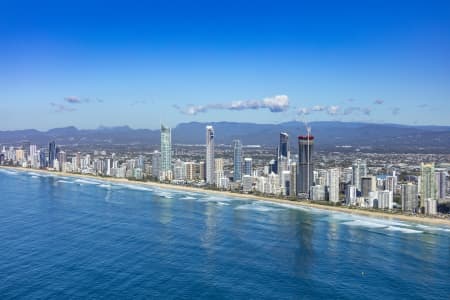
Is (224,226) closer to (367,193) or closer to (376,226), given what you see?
(376,226)

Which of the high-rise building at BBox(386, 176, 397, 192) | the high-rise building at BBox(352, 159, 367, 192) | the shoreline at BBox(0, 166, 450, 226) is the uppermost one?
the high-rise building at BBox(352, 159, 367, 192)

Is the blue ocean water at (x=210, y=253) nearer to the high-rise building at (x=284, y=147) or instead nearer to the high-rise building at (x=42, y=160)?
the high-rise building at (x=284, y=147)

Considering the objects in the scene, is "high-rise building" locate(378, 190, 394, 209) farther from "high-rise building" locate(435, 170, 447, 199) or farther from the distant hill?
the distant hill

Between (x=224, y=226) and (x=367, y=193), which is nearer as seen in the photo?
(x=224, y=226)

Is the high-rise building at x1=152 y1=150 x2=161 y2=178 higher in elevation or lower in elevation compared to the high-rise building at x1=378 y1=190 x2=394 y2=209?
higher

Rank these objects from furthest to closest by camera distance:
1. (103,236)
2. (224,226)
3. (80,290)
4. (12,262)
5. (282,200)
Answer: (282,200), (224,226), (103,236), (12,262), (80,290)

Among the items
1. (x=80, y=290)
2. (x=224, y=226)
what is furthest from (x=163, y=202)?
(x=80, y=290)

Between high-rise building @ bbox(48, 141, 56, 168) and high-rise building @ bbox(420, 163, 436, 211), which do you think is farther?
high-rise building @ bbox(48, 141, 56, 168)

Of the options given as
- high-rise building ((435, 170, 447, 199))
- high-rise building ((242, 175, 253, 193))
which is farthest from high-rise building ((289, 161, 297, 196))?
high-rise building ((435, 170, 447, 199))
